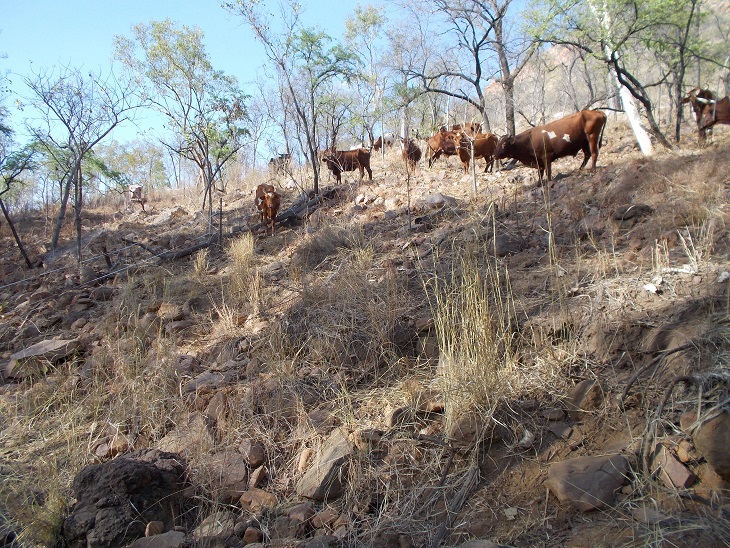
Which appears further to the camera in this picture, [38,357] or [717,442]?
[38,357]

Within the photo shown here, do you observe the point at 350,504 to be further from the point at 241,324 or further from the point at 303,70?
the point at 303,70

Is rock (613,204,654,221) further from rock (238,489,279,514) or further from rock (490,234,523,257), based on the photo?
rock (238,489,279,514)

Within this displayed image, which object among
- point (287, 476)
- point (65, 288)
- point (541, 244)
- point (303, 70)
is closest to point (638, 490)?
point (287, 476)

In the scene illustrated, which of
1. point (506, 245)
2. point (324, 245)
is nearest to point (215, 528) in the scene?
point (506, 245)

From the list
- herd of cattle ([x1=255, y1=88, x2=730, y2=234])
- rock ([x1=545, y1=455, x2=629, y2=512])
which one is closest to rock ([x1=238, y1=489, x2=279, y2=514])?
rock ([x1=545, y1=455, x2=629, y2=512])

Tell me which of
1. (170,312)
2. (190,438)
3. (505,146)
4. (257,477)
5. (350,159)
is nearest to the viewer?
(257,477)

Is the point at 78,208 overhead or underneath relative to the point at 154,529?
overhead

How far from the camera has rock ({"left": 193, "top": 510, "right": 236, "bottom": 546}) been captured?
8.00 feet

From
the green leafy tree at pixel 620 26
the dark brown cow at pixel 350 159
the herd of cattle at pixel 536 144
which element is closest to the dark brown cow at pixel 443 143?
the herd of cattle at pixel 536 144

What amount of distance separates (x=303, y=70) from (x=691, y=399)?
37.1ft

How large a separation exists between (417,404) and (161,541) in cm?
151

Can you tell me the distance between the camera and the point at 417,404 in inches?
113

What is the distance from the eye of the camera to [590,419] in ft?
8.20

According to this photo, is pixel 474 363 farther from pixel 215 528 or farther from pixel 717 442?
pixel 215 528
